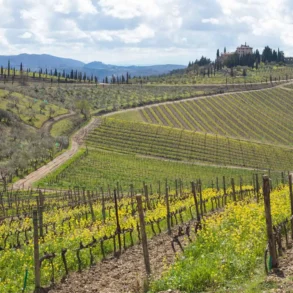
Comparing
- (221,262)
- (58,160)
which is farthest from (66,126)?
(221,262)

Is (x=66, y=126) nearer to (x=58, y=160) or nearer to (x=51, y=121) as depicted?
(x=51, y=121)

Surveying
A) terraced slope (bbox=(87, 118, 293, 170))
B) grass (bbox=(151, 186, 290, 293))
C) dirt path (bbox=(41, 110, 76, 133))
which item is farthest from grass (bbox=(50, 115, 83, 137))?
grass (bbox=(151, 186, 290, 293))

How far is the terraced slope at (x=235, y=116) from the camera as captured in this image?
10138 centimetres

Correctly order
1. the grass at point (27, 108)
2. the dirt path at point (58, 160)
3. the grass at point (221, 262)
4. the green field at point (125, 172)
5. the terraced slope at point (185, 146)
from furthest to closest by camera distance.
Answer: the grass at point (27, 108), the terraced slope at point (185, 146), the green field at point (125, 172), the dirt path at point (58, 160), the grass at point (221, 262)

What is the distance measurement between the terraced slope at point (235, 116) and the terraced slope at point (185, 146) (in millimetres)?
9532

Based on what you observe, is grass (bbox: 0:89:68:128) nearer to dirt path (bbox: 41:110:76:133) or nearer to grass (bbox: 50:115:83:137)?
dirt path (bbox: 41:110:76:133)

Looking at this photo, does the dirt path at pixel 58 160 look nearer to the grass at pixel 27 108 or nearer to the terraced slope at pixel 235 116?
the grass at pixel 27 108

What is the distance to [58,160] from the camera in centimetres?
6788

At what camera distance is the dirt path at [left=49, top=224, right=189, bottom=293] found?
1145cm

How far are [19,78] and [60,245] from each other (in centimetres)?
14526

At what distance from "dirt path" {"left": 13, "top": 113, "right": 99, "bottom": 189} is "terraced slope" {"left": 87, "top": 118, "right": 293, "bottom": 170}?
203 cm

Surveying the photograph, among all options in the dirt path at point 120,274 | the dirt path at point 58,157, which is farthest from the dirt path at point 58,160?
the dirt path at point 120,274

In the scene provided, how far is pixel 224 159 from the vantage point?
76.4 meters

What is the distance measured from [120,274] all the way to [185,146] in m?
71.0
